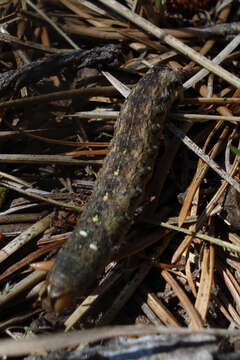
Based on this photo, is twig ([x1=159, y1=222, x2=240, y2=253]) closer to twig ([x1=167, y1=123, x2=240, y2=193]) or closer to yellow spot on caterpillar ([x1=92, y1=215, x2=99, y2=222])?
twig ([x1=167, y1=123, x2=240, y2=193])

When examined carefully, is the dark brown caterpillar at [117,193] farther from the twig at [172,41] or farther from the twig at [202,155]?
the twig at [172,41]

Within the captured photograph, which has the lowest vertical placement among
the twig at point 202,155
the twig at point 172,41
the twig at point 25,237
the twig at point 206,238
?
the twig at point 206,238

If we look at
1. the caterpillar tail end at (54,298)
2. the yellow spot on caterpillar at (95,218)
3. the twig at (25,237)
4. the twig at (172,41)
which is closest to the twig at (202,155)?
the twig at (172,41)

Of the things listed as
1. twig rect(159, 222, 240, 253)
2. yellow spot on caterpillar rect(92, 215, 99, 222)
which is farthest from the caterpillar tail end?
twig rect(159, 222, 240, 253)

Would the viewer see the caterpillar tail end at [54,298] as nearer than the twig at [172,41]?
Yes

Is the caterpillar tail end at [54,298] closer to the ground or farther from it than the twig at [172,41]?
closer to the ground

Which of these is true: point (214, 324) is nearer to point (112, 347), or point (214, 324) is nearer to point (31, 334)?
point (112, 347)

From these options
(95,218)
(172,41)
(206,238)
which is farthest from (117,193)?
(172,41)

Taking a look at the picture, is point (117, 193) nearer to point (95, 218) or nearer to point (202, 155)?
point (95, 218)
